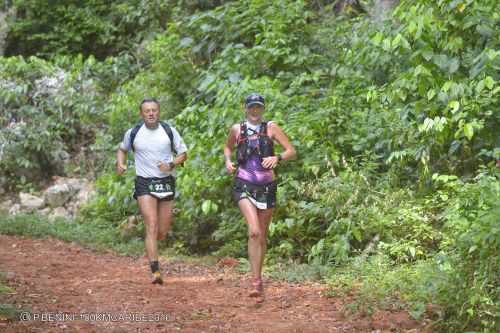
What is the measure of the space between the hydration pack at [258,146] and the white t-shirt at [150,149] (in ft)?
3.30

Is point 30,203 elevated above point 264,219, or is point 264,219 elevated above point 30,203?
point 264,219

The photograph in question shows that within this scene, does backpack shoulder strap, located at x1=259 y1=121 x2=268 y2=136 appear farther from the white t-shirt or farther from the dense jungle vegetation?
the dense jungle vegetation

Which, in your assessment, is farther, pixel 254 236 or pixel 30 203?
pixel 30 203

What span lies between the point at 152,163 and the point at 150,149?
150 millimetres

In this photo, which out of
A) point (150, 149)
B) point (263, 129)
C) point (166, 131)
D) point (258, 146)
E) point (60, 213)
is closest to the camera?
point (258, 146)

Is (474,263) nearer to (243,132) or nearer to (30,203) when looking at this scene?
(243,132)

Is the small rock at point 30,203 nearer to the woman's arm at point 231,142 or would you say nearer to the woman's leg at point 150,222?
the woman's leg at point 150,222

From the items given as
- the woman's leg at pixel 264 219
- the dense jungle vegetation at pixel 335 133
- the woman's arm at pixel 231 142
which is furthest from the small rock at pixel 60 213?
the woman's leg at pixel 264 219

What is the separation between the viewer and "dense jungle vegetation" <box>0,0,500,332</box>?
6949mm

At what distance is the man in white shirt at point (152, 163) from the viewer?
26.9 ft

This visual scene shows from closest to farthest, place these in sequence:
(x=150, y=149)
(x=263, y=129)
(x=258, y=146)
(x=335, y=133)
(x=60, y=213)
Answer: (x=258, y=146) → (x=263, y=129) → (x=150, y=149) → (x=335, y=133) → (x=60, y=213)

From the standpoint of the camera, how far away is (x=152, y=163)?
8.20 meters

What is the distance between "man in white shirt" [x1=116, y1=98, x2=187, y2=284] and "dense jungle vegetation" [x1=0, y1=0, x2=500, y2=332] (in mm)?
1847

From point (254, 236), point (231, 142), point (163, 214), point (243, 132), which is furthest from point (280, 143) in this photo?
point (163, 214)
